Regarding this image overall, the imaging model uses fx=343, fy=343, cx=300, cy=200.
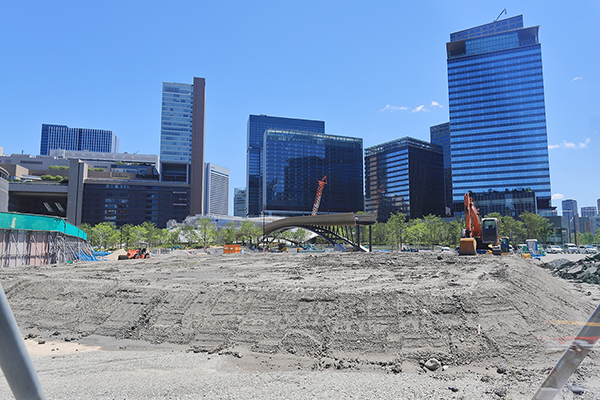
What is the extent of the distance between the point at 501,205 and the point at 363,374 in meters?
128

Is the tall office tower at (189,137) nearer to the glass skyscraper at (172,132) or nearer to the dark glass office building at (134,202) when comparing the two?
the glass skyscraper at (172,132)

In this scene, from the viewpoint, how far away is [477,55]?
440 ft

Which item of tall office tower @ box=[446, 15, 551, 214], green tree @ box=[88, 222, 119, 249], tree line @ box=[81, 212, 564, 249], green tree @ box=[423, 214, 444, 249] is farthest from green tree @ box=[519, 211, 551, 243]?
green tree @ box=[88, 222, 119, 249]

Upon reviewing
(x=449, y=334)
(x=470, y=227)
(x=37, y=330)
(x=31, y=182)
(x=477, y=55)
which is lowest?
(x=37, y=330)

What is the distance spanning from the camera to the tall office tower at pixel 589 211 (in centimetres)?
413

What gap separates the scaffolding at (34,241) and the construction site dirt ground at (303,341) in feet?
58.1

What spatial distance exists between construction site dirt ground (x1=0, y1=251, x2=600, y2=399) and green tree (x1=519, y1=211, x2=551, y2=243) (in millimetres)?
72788

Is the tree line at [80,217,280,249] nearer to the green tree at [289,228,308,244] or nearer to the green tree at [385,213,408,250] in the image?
the green tree at [289,228,308,244]

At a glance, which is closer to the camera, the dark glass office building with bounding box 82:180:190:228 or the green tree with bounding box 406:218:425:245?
the green tree with bounding box 406:218:425:245

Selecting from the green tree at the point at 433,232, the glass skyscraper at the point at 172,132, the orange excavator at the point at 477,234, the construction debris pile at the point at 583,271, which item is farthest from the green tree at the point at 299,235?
the glass skyscraper at the point at 172,132

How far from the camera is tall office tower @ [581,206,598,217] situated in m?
4.13

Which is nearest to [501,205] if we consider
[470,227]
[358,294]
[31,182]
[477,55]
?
[477,55]

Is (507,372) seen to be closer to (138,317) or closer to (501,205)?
(138,317)

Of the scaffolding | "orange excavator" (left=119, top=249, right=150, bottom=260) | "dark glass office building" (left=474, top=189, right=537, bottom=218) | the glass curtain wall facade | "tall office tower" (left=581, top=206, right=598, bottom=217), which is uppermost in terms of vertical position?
the glass curtain wall facade
